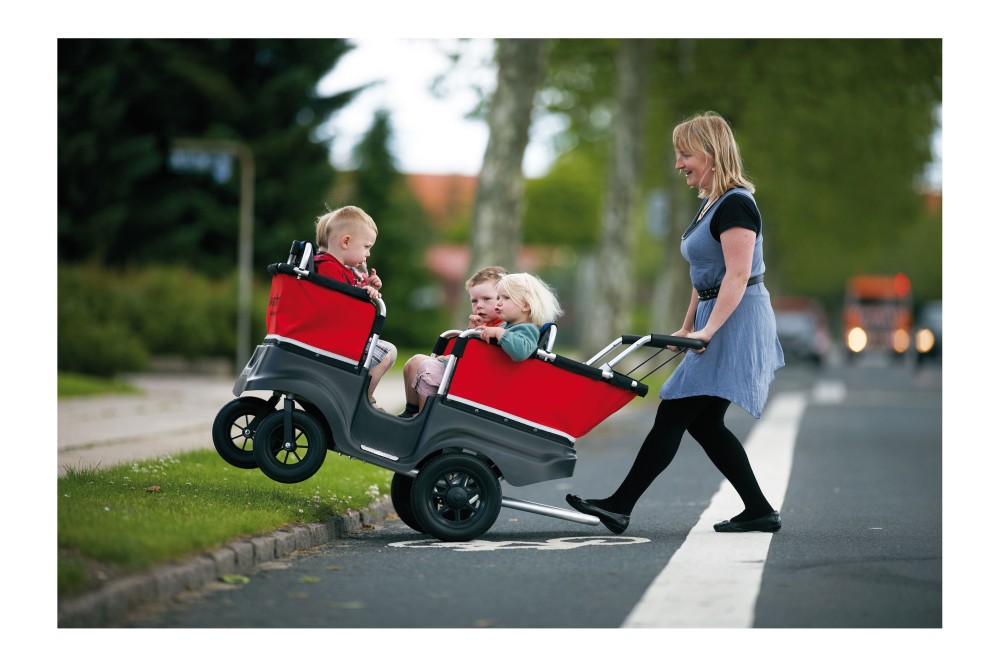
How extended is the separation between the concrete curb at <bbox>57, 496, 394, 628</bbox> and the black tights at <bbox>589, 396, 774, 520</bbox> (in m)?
1.45

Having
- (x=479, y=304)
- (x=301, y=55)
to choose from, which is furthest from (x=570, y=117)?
(x=479, y=304)

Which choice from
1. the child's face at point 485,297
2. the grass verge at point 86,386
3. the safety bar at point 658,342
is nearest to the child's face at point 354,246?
the child's face at point 485,297

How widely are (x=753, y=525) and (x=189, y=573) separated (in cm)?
306

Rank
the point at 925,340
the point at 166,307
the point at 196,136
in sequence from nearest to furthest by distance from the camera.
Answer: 1. the point at 166,307
2. the point at 196,136
3. the point at 925,340

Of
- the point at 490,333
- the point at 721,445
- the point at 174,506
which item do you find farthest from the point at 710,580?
the point at 174,506

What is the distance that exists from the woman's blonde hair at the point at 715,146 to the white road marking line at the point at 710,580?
174 centimetres

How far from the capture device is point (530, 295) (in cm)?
689

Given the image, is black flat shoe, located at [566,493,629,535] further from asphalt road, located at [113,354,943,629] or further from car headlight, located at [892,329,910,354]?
car headlight, located at [892,329,910,354]

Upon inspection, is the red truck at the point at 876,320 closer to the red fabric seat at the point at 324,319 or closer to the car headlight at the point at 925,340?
the car headlight at the point at 925,340

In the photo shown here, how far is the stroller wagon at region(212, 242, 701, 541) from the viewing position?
22.2ft

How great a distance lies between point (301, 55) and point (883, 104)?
14.4 metres

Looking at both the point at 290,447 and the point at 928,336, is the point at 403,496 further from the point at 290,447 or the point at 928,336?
the point at 928,336

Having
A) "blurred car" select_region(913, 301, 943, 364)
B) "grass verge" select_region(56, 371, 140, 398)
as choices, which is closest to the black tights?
"grass verge" select_region(56, 371, 140, 398)
